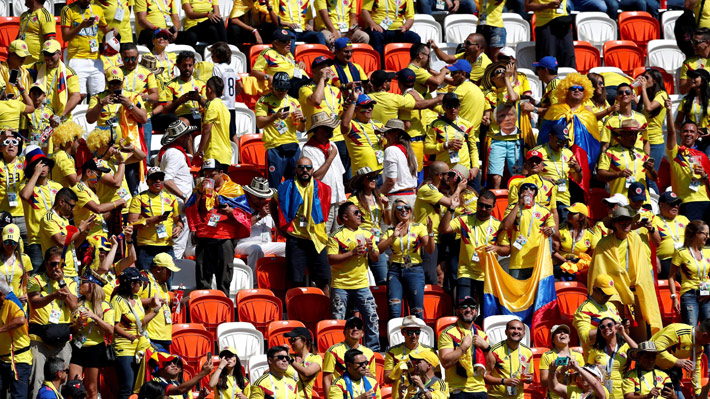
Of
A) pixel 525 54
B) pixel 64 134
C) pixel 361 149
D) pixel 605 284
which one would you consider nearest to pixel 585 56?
pixel 525 54

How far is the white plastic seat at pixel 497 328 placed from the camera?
595 inches

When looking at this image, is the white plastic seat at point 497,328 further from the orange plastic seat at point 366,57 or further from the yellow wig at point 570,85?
the orange plastic seat at point 366,57

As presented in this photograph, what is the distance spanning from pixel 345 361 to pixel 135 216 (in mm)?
2751

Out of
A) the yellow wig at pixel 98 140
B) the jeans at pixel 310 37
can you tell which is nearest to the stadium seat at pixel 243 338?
the yellow wig at pixel 98 140

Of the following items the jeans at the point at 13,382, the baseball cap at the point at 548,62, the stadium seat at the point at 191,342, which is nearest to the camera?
the jeans at the point at 13,382

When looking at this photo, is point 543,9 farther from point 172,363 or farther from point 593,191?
point 172,363

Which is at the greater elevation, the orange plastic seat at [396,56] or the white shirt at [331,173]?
the orange plastic seat at [396,56]

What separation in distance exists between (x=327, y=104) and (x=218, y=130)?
3.83 feet

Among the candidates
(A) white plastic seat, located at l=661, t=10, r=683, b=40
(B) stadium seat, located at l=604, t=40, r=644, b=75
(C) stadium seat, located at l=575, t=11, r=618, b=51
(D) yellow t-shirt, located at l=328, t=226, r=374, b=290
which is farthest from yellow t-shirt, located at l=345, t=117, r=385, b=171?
(A) white plastic seat, located at l=661, t=10, r=683, b=40

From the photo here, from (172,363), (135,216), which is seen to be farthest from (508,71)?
(172,363)

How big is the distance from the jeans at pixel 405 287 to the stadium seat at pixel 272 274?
1.23 meters

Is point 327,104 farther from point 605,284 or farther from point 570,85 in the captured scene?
point 605,284

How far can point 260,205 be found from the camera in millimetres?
16141

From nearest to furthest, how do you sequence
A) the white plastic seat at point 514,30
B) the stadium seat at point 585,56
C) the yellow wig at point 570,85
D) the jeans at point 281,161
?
the jeans at point 281,161 < the yellow wig at point 570,85 < the stadium seat at point 585,56 < the white plastic seat at point 514,30
